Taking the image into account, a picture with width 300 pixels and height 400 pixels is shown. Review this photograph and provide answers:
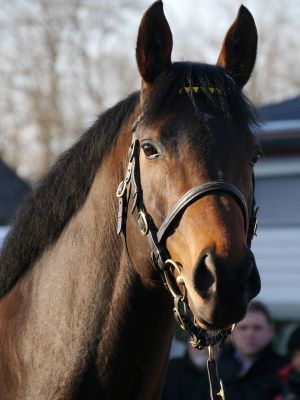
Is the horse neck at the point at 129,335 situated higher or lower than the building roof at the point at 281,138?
higher

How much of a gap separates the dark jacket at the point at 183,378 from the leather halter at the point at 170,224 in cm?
309

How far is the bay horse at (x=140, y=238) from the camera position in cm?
307

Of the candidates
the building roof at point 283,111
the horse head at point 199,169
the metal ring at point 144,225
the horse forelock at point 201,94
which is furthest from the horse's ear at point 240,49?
the building roof at point 283,111

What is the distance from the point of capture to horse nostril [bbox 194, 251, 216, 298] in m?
2.93

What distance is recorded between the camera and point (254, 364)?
5910 millimetres

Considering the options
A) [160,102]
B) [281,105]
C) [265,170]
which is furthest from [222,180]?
[281,105]

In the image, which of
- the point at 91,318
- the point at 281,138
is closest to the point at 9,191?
the point at 281,138

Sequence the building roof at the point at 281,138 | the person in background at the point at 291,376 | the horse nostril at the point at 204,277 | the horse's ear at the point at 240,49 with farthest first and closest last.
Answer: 1. the building roof at the point at 281,138
2. the person in background at the point at 291,376
3. the horse's ear at the point at 240,49
4. the horse nostril at the point at 204,277

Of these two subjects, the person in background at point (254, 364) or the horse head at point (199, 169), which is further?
the person in background at point (254, 364)

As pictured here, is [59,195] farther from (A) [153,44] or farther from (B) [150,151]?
(A) [153,44]

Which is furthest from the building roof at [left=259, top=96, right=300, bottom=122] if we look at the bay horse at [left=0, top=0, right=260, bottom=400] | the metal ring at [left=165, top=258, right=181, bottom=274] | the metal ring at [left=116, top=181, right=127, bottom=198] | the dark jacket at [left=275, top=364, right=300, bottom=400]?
the metal ring at [left=165, top=258, right=181, bottom=274]

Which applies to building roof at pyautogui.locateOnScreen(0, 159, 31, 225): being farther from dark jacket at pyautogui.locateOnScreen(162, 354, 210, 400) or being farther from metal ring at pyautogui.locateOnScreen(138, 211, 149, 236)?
metal ring at pyautogui.locateOnScreen(138, 211, 149, 236)

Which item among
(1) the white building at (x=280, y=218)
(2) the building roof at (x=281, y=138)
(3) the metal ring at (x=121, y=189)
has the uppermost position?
(3) the metal ring at (x=121, y=189)

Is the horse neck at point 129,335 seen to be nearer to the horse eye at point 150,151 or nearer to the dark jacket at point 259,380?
the horse eye at point 150,151
